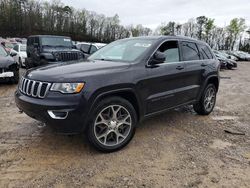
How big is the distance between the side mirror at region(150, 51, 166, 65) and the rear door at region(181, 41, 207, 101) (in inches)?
36.7

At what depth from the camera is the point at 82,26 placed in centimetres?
6375

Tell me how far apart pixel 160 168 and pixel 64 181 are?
123cm

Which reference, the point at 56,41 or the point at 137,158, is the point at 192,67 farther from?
the point at 56,41

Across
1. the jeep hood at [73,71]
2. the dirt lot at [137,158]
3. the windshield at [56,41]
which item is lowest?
the dirt lot at [137,158]

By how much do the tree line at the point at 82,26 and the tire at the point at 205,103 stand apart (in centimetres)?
5441

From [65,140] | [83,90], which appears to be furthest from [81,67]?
[65,140]

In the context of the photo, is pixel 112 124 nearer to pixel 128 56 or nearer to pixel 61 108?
pixel 61 108

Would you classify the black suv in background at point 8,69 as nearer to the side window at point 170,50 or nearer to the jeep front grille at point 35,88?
the jeep front grille at point 35,88

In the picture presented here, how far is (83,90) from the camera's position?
3277mm

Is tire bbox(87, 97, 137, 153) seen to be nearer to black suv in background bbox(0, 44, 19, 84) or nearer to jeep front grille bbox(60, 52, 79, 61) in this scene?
black suv in background bbox(0, 44, 19, 84)

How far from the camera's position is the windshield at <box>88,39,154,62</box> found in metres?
4.23

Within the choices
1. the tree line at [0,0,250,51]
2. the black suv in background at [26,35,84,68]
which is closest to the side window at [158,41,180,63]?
the black suv in background at [26,35,84,68]

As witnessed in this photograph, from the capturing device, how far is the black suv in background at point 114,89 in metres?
3.27

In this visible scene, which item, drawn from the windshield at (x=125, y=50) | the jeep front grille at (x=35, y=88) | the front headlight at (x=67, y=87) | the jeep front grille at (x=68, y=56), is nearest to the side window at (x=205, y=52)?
the windshield at (x=125, y=50)
